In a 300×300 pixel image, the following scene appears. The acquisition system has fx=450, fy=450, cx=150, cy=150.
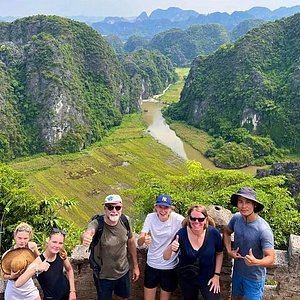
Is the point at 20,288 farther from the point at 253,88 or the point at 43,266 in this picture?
the point at 253,88

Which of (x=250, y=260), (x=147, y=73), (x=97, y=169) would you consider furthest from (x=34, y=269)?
(x=147, y=73)

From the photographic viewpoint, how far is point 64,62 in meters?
88.1

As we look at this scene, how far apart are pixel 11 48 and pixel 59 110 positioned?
728 inches

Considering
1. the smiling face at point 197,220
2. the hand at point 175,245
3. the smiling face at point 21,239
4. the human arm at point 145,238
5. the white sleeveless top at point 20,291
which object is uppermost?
the smiling face at point 197,220

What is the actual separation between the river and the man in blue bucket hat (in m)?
50.6

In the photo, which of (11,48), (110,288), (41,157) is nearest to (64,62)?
(11,48)

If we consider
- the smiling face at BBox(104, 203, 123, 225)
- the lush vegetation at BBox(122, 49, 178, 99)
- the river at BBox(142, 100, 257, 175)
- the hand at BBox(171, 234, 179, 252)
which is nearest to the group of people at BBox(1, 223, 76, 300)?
the smiling face at BBox(104, 203, 123, 225)

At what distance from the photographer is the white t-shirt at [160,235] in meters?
5.37

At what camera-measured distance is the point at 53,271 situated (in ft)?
16.7

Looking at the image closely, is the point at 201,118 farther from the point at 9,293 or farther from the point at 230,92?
the point at 9,293

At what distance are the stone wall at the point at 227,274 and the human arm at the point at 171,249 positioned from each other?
77 centimetres

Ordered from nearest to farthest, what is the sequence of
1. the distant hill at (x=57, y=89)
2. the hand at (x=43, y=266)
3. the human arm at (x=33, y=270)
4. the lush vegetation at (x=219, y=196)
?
the human arm at (x=33, y=270) < the hand at (x=43, y=266) < the lush vegetation at (x=219, y=196) < the distant hill at (x=57, y=89)

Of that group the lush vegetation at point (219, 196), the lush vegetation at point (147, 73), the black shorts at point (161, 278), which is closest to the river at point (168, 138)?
the lush vegetation at point (147, 73)

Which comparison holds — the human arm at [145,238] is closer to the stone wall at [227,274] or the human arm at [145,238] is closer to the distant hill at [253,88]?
the stone wall at [227,274]
